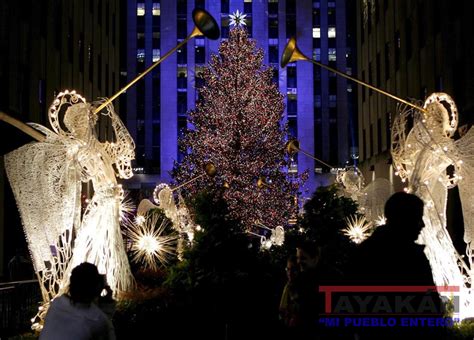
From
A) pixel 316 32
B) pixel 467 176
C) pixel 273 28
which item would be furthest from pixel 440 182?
pixel 316 32

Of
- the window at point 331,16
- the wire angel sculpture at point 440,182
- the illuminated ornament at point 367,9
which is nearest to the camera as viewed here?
the wire angel sculpture at point 440,182

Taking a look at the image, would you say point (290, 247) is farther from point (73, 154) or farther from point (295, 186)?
Answer: point (295, 186)

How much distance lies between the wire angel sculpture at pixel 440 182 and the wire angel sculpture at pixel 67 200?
494 centimetres

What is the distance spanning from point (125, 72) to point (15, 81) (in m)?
52.1

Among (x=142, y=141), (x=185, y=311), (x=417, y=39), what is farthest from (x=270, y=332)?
(x=142, y=141)

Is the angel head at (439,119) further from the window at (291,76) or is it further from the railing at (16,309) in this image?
the window at (291,76)

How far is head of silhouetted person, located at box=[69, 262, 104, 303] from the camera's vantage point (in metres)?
4.60

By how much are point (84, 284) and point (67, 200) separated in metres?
6.02

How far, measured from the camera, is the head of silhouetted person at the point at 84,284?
460cm

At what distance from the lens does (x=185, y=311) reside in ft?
37.3

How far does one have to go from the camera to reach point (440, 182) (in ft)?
36.3

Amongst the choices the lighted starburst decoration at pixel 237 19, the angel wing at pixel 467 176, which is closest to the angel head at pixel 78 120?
the angel wing at pixel 467 176

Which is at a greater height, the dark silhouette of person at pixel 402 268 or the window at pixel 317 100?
the window at pixel 317 100

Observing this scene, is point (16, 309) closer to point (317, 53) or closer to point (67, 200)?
point (67, 200)
